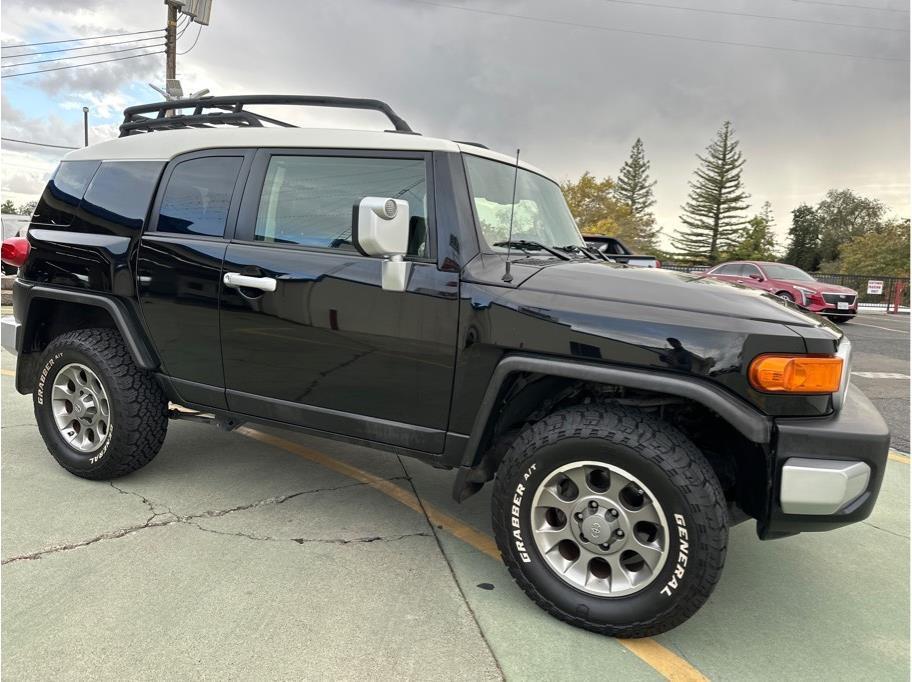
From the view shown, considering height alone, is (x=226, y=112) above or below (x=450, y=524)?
above

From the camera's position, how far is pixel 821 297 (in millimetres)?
15812

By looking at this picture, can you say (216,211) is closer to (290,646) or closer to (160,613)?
(160,613)

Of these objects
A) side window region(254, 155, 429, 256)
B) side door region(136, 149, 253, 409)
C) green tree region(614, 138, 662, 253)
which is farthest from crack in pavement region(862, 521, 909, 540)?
green tree region(614, 138, 662, 253)

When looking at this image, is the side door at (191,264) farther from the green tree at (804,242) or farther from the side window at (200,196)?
the green tree at (804,242)

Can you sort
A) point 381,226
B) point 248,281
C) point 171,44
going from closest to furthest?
point 381,226 < point 248,281 < point 171,44

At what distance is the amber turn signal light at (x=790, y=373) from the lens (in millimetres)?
2162

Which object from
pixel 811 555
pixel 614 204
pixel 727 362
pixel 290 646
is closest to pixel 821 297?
pixel 811 555

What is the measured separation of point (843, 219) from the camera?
220 ft

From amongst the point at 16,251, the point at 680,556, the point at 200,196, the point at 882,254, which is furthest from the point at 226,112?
the point at 882,254

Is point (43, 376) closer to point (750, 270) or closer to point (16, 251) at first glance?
point (16, 251)

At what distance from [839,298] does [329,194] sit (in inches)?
685

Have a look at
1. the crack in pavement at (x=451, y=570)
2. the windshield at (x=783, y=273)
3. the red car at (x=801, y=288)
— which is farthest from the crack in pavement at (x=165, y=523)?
the windshield at (x=783, y=273)

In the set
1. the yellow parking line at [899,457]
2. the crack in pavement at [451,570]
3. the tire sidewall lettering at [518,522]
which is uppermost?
the tire sidewall lettering at [518,522]

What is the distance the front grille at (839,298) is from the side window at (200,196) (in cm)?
1691
